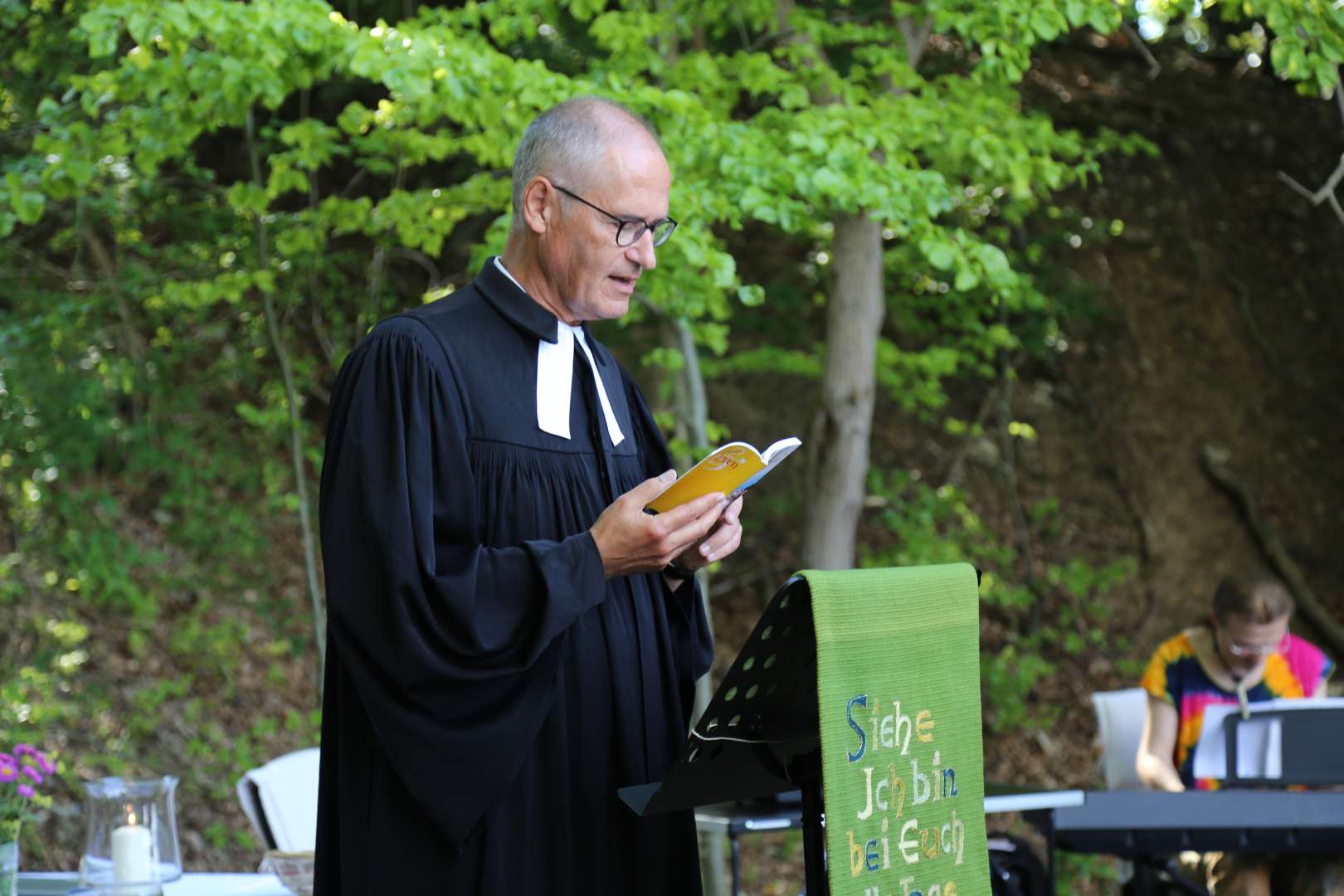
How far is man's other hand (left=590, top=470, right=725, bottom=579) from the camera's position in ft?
5.95

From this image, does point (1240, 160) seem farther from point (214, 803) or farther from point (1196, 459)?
point (214, 803)

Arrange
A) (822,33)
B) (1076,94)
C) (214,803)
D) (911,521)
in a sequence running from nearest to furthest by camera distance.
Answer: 1. (822,33)
2. (214,803)
3. (911,521)
4. (1076,94)

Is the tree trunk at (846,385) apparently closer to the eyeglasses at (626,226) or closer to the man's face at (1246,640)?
the man's face at (1246,640)

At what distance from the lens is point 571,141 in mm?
2062

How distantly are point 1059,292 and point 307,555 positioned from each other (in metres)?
4.67

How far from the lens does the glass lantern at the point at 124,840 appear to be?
7.27ft

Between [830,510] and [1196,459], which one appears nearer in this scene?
[830,510]

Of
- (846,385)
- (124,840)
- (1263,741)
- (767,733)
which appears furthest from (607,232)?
(846,385)

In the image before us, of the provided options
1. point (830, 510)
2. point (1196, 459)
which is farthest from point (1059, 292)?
point (830, 510)

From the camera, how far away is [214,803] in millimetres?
6156

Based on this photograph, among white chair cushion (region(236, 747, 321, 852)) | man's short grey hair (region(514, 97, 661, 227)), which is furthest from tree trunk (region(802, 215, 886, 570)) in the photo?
man's short grey hair (region(514, 97, 661, 227))

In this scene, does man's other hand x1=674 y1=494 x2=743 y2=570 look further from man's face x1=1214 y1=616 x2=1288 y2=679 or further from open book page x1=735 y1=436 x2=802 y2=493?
man's face x1=1214 y1=616 x2=1288 y2=679

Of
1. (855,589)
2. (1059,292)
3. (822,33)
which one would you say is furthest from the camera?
(1059,292)

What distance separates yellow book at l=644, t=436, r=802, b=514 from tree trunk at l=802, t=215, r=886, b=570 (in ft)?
11.7
